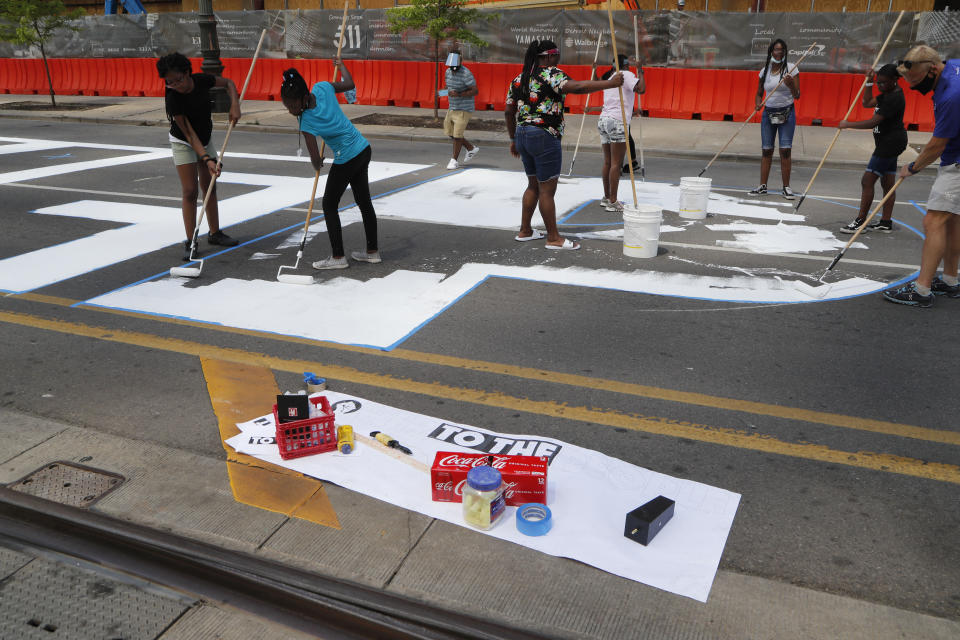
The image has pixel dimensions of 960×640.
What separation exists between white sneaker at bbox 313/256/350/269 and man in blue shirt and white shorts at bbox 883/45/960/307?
185 inches

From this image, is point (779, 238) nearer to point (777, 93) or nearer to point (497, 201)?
point (777, 93)

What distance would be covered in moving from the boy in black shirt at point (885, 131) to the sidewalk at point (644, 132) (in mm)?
3413

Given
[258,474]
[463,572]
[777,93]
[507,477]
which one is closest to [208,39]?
[777,93]

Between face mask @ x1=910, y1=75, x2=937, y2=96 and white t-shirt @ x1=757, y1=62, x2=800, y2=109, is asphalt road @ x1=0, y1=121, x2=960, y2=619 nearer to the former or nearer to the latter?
face mask @ x1=910, y1=75, x2=937, y2=96

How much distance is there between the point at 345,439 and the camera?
3928mm

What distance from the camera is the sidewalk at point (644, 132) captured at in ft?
45.5

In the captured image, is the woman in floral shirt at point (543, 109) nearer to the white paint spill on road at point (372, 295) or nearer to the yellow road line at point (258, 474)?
the white paint spill on road at point (372, 295)

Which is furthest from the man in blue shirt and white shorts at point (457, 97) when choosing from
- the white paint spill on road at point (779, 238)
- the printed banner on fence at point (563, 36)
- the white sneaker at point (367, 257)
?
the white sneaker at point (367, 257)

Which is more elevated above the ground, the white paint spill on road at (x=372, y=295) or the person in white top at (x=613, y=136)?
the person in white top at (x=613, y=136)

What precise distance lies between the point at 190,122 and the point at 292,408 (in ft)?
14.4

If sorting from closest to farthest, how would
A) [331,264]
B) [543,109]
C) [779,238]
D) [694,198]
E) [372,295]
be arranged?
[372,295] < [331,264] < [543,109] < [779,238] < [694,198]

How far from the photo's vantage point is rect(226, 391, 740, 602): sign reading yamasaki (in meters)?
3.12

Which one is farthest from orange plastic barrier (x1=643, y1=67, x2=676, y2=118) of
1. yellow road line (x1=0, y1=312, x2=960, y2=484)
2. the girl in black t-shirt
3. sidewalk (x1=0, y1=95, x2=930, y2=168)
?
yellow road line (x1=0, y1=312, x2=960, y2=484)

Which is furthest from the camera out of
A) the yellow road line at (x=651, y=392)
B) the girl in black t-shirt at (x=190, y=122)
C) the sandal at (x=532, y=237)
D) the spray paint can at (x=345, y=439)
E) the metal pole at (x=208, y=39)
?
the metal pole at (x=208, y=39)
